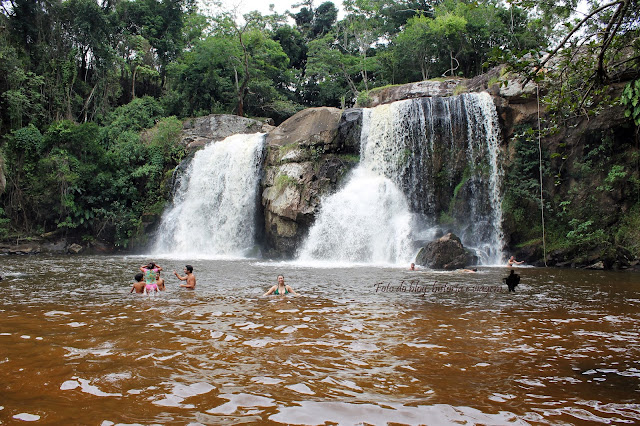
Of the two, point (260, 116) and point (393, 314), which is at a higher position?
point (260, 116)

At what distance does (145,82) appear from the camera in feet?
108

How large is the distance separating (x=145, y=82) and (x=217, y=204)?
16.3m

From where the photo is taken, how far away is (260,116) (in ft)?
110

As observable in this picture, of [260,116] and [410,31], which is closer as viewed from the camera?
[410,31]

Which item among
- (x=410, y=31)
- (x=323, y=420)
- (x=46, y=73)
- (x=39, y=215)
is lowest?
(x=323, y=420)

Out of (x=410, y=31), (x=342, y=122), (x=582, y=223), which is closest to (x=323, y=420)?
(x=582, y=223)

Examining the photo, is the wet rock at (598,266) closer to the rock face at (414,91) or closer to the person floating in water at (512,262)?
the person floating in water at (512,262)

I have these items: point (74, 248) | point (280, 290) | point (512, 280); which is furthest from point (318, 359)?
point (74, 248)

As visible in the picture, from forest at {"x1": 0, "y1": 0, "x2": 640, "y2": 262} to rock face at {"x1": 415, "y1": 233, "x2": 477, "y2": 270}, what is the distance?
4.59 m

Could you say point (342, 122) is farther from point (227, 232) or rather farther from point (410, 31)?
point (410, 31)

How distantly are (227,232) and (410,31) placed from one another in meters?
19.3

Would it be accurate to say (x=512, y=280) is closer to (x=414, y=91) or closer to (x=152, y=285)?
(x=152, y=285)

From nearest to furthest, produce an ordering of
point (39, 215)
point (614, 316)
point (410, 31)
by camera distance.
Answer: point (614, 316), point (39, 215), point (410, 31)

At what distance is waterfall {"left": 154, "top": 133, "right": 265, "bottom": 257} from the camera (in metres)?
21.5
